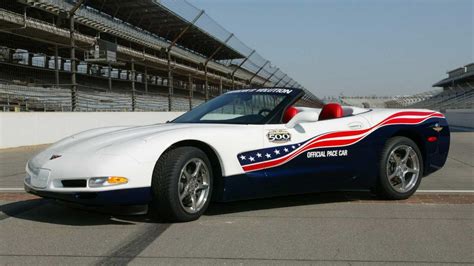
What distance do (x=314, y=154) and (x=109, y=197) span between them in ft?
6.86

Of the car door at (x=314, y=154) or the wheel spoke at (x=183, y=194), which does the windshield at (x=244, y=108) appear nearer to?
the car door at (x=314, y=154)

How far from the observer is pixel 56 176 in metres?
4.18

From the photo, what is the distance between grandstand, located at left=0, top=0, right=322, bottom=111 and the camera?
691 inches

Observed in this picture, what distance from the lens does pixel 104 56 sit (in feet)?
80.3

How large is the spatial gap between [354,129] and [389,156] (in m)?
0.57

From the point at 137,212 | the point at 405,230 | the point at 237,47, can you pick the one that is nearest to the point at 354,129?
the point at 405,230

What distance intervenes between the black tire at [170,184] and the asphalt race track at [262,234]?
0.35ft

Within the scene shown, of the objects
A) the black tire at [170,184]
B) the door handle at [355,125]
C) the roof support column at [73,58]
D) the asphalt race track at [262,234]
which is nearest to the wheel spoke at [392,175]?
the asphalt race track at [262,234]

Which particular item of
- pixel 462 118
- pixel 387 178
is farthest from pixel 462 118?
pixel 387 178

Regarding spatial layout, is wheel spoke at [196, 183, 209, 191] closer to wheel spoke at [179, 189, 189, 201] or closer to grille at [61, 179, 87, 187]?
wheel spoke at [179, 189, 189, 201]

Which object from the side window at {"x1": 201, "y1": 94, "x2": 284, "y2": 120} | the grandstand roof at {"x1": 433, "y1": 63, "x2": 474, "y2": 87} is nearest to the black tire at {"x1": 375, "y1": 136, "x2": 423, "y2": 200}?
the side window at {"x1": 201, "y1": 94, "x2": 284, "y2": 120}

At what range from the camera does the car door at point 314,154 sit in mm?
4832

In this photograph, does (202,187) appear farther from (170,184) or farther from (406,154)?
(406,154)

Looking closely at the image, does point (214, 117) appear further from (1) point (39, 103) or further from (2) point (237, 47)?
(2) point (237, 47)
